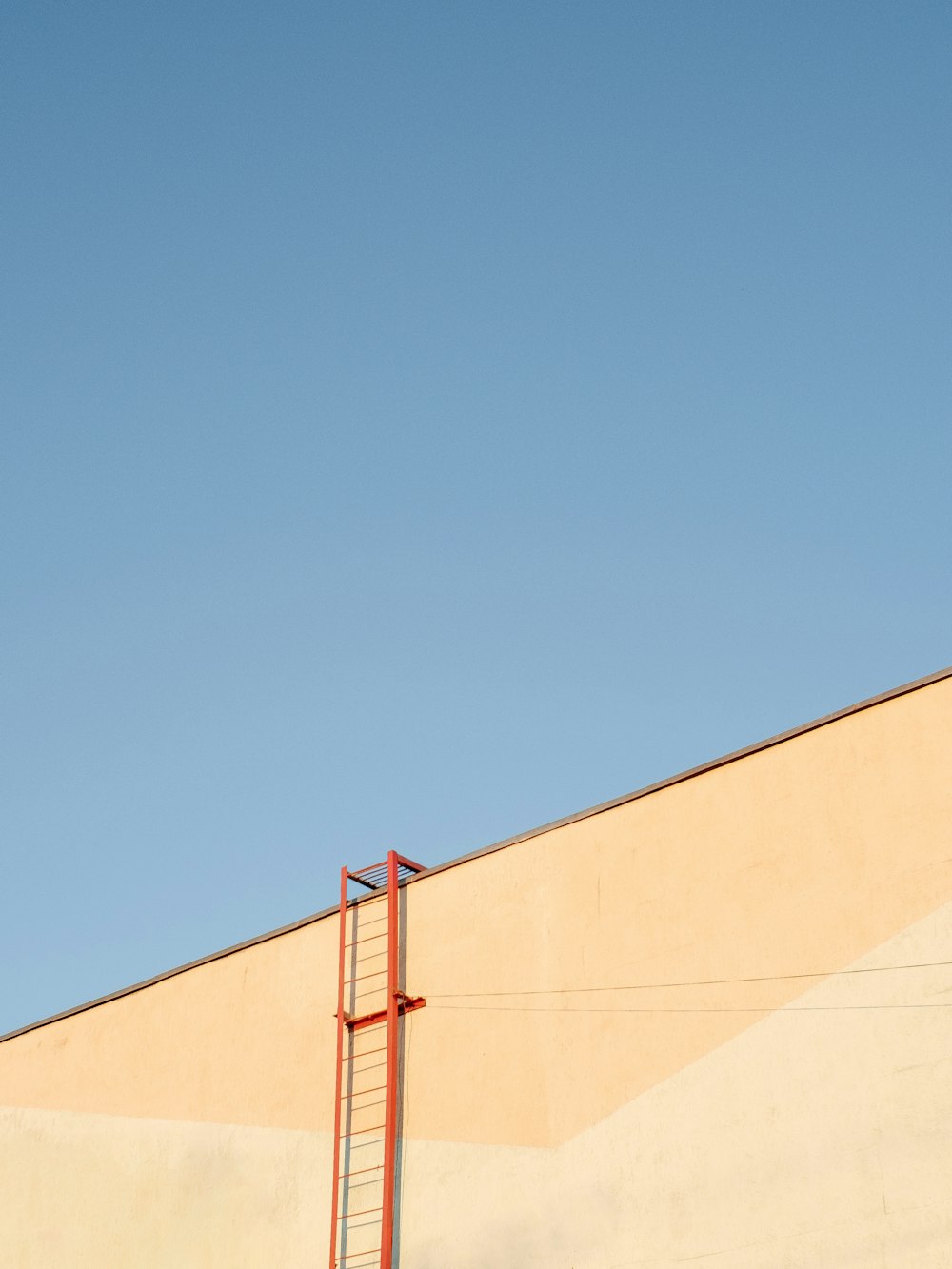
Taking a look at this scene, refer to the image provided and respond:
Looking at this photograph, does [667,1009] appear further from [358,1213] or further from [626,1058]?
[358,1213]

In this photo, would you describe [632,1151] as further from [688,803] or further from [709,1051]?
[688,803]

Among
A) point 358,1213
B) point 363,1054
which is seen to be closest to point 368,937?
point 363,1054

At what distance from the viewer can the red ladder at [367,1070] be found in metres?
17.9

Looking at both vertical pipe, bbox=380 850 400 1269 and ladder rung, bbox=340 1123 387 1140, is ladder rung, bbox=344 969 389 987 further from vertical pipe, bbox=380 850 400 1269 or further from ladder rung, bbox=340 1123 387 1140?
ladder rung, bbox=340 1123 387 1140

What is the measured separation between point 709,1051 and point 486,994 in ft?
9.87

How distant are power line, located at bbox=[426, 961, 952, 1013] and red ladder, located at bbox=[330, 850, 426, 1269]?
2.02 ft

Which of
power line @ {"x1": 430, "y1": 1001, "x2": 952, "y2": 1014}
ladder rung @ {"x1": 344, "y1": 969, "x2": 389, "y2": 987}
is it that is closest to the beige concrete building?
power line @ {"x1": 430, "y1": 1001, "x2": 952, "y2": 1014}

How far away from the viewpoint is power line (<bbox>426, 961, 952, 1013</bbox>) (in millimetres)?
15555

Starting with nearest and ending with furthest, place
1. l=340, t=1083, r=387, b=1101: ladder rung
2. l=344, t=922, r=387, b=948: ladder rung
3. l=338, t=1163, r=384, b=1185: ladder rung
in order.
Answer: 1. l=338, t=1163, r=384, b=1185: ladder rung
2. l=340, t=1083, r=387, b=1101: ladder rung
3. l=344, t=922, r=387, b=948: ladder rung

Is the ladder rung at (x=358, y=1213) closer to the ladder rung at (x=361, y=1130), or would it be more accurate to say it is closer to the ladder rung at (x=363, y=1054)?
the ladder rung at (x=361, y=1130)

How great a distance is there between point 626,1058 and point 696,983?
105 centimetres

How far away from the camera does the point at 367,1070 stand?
742 inches

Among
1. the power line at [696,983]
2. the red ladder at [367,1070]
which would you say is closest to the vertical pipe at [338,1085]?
the red ladder at [367,1070]

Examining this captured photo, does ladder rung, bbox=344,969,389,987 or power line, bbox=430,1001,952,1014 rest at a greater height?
ladder rung, bbox=344,969,389,987
